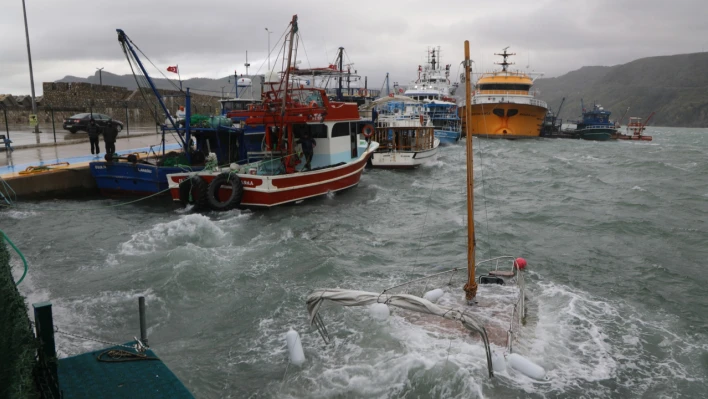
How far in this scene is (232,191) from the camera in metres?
15.7

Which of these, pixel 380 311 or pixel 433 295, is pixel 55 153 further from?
pixel 433 295

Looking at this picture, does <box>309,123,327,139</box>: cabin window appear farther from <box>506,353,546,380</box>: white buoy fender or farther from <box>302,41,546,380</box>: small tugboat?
<box>506,353,546,380</box>: white buoy fender

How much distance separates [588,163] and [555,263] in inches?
961

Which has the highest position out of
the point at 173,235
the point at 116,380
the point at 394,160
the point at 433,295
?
the point at 394,160

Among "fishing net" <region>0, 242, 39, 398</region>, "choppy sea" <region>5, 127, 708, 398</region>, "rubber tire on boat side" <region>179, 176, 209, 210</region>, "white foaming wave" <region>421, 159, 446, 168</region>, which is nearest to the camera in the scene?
"fishing net" <region>0, 242, 39, 398</region>

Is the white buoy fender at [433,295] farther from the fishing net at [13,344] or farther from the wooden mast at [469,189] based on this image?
the fishing net at [13,344]

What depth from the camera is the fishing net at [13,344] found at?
10.8 ft

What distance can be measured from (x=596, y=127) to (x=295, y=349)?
62.8 meters

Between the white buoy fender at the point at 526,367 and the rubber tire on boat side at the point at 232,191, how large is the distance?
10864 millimetres

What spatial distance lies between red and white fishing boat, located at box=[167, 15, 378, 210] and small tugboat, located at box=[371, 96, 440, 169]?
6802mm

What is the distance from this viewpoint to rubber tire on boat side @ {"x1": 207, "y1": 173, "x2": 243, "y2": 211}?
51.1 feet

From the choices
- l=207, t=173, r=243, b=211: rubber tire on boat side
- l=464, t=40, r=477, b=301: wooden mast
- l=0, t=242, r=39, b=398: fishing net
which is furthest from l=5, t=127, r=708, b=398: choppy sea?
l=0, t=242, r=39, b=398: fishing net

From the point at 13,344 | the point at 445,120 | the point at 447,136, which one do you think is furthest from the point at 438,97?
the point at 13,344

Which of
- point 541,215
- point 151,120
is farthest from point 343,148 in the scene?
point 151,120
